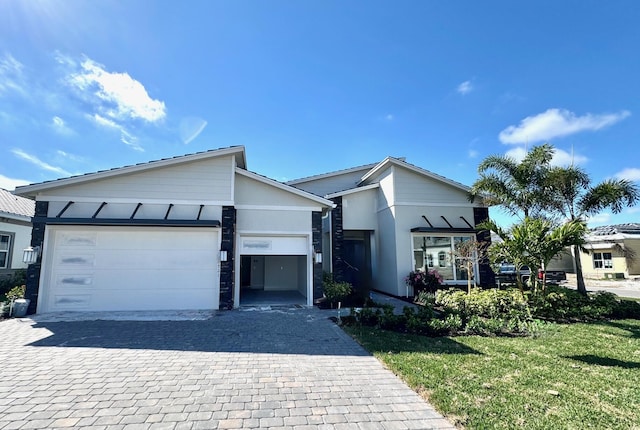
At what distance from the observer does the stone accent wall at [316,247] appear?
1188 cm

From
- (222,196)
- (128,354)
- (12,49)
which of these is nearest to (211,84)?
A: (222,196)

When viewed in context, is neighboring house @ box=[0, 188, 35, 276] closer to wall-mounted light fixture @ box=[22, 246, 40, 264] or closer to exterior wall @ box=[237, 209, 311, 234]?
wall-mounted light fixture @ box=[22, 246, 40, 264]

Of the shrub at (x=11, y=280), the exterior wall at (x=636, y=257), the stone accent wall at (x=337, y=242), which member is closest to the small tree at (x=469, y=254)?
the stone accent wall at (x=337, y=242)

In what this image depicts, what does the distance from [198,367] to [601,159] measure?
17011 millimetres

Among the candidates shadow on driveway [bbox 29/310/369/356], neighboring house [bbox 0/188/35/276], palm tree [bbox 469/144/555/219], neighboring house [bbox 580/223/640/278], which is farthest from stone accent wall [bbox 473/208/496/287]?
neighboring house [bbox 0/188/35/276]

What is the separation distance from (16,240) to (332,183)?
16642mm

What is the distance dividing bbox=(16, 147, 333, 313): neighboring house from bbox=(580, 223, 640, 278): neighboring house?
85.0ft

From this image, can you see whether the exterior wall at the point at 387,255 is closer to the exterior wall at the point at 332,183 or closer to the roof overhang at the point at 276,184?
the exterior wall at the point at 332,183

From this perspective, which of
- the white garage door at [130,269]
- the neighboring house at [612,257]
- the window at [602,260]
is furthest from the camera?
the window at [602,260]

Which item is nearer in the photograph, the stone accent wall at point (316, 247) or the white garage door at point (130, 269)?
the white garage door at point (130, 269)

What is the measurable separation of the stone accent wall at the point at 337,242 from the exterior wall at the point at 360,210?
752mm

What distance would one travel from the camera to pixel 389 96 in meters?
12.8

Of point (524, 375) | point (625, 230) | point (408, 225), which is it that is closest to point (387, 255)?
point (408, 225)

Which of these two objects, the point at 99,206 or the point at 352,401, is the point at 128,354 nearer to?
the point at 352,401
